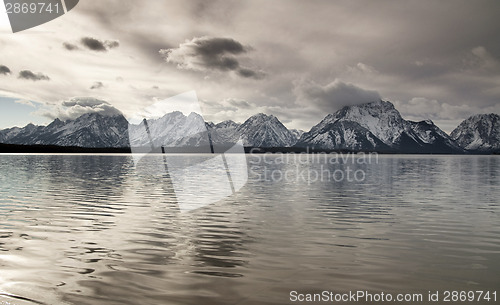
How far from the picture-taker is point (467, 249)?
17.6 metres

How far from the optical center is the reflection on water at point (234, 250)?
11.8 metres

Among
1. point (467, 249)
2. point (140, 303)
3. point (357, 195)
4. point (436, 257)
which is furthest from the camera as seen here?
point (357, 195)

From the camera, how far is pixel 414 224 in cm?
2392

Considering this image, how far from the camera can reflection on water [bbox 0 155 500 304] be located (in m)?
11.8

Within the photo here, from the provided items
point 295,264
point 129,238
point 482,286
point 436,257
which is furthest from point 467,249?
point 129,238

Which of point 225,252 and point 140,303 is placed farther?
point 225,252

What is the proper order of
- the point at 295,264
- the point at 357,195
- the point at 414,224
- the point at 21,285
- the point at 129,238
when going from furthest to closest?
the point at 357,195, the point at 414,224, the point at 129,238, the point at 295,264, the point at 21,285

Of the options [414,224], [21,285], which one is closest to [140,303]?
[21,285]

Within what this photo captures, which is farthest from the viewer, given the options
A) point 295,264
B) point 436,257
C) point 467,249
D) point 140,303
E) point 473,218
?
point 473,218

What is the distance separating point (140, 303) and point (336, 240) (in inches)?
446

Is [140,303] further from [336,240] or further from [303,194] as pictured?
[303,194]

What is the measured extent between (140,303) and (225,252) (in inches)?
249

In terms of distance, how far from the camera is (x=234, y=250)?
16.9 metres

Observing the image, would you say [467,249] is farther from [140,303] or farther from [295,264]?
[140,303]
